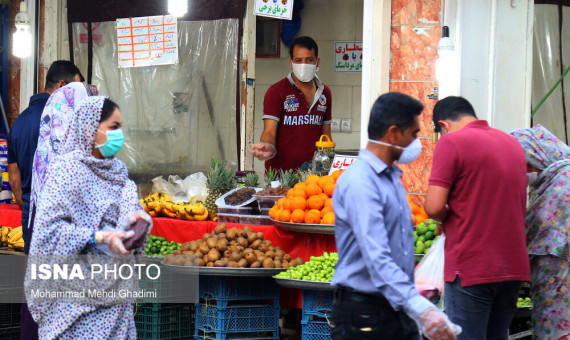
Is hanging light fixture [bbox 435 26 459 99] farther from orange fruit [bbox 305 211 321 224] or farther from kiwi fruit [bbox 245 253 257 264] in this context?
kiwi fruit [bbox 245 253 257 264]

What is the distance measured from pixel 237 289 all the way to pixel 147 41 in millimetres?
4191

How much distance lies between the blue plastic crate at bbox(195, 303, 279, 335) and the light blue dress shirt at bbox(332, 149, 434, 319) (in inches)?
98.7

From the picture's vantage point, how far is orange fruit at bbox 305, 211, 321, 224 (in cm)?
563

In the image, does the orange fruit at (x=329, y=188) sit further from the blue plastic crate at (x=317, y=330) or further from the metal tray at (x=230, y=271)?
the blue plastic crate at (x=317, y=330)

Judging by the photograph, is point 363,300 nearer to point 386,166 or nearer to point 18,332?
point 386,166

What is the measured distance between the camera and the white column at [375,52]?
21.0 ft

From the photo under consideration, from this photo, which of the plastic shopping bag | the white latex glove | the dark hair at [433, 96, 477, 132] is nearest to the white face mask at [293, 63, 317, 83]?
the dark hair at [433, 96, 477, 132]

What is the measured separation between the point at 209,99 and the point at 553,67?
3793mm

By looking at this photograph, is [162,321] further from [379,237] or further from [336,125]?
[336,125]

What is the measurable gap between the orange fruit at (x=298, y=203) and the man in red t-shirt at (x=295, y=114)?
1.19 m

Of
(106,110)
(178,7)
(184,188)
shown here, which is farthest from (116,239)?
(178,7)

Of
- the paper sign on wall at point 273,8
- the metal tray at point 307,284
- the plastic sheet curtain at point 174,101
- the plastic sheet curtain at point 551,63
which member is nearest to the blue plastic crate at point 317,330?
the metal tray at point 307,284

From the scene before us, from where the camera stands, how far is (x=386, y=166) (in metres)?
3.28

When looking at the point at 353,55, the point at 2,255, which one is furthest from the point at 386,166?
the point at 353,55
